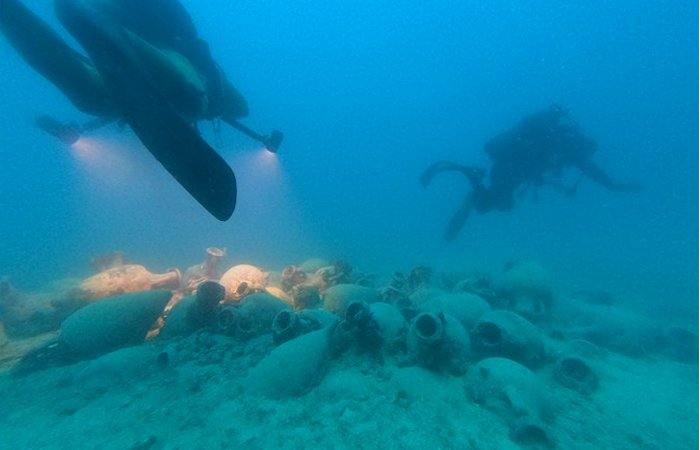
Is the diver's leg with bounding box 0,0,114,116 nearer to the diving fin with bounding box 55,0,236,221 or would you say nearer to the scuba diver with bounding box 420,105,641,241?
the diving fin with bounding box 55,0,236,221

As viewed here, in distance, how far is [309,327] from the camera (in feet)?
16.8

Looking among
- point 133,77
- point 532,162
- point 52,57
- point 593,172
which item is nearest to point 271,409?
point 133,77

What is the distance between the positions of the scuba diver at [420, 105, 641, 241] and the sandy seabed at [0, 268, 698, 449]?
7.48 m

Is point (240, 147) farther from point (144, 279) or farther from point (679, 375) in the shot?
point (679, 375)

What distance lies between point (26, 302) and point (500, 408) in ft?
30.5

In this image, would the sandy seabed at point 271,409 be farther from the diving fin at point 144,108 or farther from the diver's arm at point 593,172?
the diver's arm at point 593,172

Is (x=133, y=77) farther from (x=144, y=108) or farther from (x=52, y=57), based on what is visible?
(x=52, y=57)

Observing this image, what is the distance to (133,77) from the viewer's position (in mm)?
3178

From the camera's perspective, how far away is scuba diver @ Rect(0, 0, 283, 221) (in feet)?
10.3

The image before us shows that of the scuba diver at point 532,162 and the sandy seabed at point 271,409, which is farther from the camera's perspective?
the scuba diver at point 532,162

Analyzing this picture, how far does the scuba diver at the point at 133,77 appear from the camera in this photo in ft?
10.3

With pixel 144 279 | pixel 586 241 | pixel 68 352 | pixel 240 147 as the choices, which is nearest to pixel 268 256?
pixel 144 279

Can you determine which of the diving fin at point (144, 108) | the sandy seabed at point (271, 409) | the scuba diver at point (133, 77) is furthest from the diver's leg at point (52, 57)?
the sandy seabed at point (271, 409)

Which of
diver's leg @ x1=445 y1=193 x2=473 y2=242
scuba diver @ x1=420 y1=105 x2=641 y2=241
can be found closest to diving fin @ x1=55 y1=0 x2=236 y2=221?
scuba diver @ x1=420 y1=105 x2=641 y2=241
